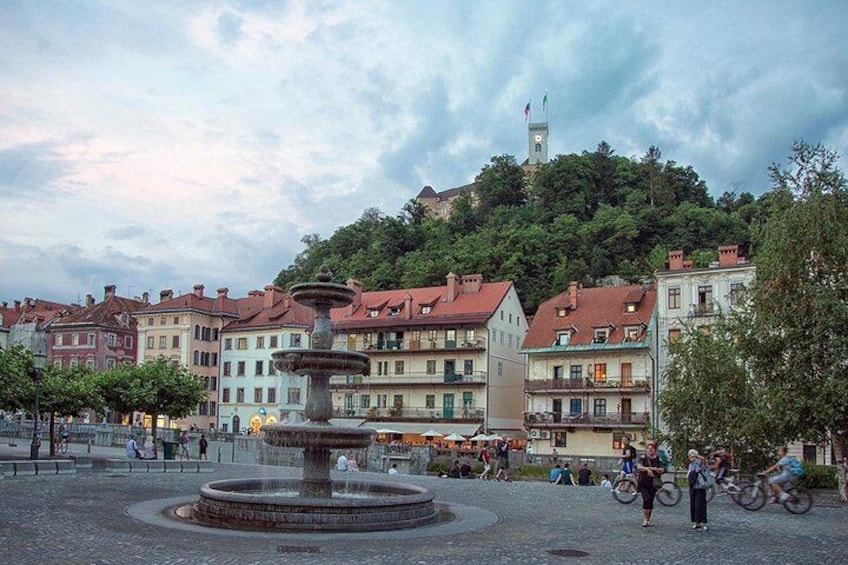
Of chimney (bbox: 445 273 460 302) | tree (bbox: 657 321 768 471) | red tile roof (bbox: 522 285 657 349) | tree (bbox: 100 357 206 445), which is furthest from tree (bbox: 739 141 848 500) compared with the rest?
chimney (bbox: 445 273 460 302)

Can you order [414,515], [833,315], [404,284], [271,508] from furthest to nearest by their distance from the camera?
[404,284] < [833,315] < [414,515] < [271,508]

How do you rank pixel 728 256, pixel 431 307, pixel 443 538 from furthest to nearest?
pixel 431 307
pixel 728 256
pixel 443 538

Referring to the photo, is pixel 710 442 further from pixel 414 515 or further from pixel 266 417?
pixel 266 417

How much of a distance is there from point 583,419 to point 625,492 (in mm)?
34254

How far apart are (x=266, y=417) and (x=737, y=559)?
6291 cm

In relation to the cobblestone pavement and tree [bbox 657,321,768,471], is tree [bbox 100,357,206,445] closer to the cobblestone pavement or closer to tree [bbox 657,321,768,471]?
the cobblestone pavement

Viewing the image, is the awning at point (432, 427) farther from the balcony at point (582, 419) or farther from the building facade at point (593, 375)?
the building facade at point (593, 375)

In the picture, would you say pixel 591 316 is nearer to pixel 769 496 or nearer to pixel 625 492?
pixel 625 492

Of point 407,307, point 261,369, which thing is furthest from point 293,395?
point 407,307

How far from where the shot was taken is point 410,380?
215 feet

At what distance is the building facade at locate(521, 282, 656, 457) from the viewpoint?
5706 centimetres

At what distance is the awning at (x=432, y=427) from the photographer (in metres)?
61.8

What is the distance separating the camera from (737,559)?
14234mm

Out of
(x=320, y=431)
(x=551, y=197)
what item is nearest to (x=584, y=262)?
(x=551, y=197)
